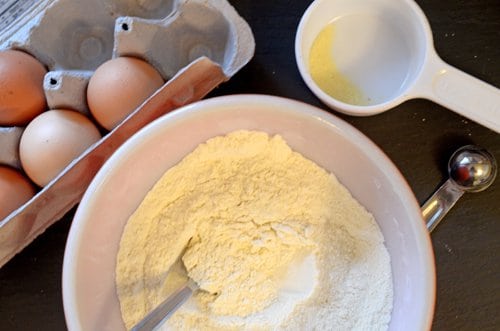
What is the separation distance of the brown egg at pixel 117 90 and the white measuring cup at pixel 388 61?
0.80 ft

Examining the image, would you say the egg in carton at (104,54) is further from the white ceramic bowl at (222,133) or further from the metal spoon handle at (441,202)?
the metal spoon handle at (441,202)

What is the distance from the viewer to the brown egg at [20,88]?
774 mm

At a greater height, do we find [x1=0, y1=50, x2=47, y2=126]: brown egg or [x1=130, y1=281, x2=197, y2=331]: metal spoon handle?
[x1=0, y1=50, x2=47, y2=126]: brown egg

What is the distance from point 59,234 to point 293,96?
1.47 feet

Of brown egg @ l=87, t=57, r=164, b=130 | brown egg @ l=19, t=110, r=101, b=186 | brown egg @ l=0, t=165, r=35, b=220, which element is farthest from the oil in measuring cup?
brown egg @ l=0, t=165, r=35, b=220

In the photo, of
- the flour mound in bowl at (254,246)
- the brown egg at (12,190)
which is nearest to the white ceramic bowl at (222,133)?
the flour mound in bowl at (254,246)

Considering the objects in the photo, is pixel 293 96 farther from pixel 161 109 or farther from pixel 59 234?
pixel 59 234

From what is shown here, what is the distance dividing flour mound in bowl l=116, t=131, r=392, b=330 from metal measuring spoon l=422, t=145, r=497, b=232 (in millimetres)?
144

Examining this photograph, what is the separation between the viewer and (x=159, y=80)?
82 centimetres

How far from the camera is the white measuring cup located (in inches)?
32.1

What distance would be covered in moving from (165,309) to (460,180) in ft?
1.65

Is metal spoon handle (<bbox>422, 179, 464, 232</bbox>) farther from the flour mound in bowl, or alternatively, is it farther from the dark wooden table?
the flour mound in bowl

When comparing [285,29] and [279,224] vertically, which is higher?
[285,29]

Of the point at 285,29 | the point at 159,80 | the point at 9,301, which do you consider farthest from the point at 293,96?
the point at 9,301
